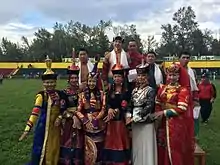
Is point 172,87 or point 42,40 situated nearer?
point 172,87

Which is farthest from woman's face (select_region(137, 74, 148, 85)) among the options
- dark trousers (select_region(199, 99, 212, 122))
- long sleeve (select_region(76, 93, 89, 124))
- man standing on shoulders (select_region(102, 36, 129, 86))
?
dark trousers (select_region(199, 99, 212, 122))

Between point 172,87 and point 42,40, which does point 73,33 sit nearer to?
point 42,40

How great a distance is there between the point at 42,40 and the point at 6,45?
36.4 ft

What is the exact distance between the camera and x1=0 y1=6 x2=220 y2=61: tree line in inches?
3602

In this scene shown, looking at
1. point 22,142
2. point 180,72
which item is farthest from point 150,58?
point 22,142

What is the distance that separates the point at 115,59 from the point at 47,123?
189cm

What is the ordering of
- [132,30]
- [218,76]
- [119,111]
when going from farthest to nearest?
[132,30] → [218,76] → [119,111]

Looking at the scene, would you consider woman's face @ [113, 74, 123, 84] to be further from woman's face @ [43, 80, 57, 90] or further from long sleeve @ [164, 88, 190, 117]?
woman's face @ [43, 80, 57, 90]

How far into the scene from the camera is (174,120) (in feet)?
22.4

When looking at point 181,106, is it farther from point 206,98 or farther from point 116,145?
point 206,98

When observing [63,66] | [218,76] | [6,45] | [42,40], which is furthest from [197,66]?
[6,45]

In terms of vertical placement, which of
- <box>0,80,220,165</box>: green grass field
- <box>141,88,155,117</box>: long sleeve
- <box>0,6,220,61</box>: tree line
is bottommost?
<box>0,80,220,165</box>: green grass field

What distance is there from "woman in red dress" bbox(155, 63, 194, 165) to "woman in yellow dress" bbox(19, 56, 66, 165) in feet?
5.04

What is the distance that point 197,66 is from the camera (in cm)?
6488
